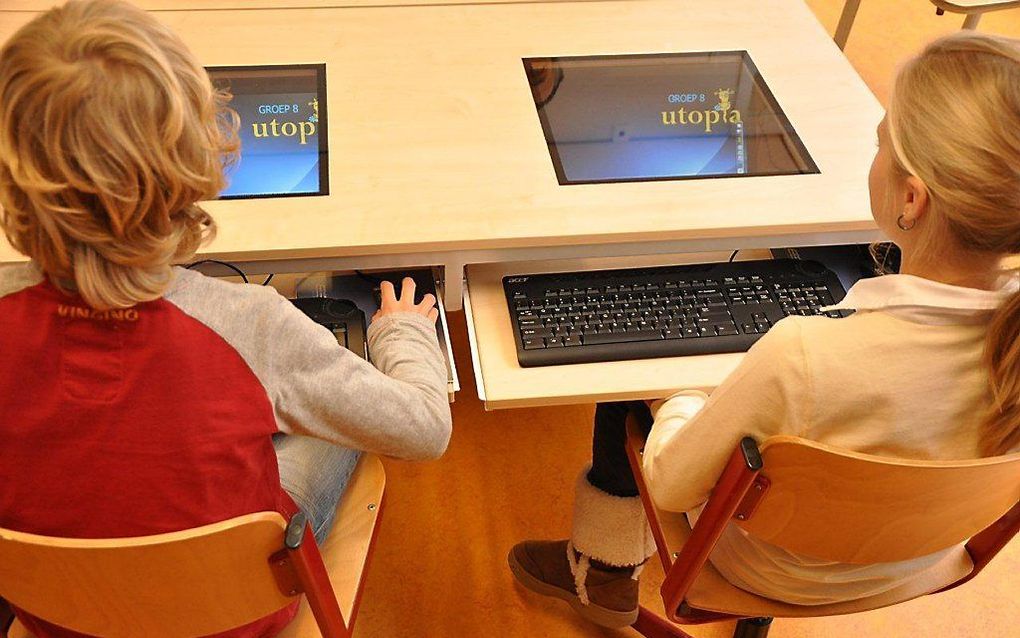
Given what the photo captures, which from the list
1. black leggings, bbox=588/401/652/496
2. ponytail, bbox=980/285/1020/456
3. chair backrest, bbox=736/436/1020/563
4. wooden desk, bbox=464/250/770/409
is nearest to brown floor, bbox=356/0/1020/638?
black leggings, bbox=588/401/652/496

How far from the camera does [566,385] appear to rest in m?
1.28

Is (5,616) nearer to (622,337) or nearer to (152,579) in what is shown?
(152,579)

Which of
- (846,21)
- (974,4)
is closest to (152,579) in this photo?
(974,4)

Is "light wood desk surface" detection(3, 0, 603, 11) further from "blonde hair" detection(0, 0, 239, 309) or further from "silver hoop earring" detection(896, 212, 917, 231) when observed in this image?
"silver hoop earring" detection(896, 212, 917, 231)

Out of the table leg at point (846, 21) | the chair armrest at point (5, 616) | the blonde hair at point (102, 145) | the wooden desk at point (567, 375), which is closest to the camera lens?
the blonde hair at point (102, 145)

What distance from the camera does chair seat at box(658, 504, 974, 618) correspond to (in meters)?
1.22

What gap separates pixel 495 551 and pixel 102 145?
4.17 ft

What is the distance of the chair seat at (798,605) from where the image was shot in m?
1.22

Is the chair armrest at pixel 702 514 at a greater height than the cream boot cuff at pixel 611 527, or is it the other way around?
the chair armrest at pixel 702 514

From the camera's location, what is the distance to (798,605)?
1241 mm

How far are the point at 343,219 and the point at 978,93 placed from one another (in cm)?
83

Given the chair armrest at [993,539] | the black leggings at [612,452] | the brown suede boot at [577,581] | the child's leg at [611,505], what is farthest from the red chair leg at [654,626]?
the chair armrest at [993,539]

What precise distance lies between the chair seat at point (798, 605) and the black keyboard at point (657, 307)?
0.34 metres

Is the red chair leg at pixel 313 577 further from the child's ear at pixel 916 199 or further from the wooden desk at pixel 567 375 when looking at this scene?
the child's ear at pixel 916 199
